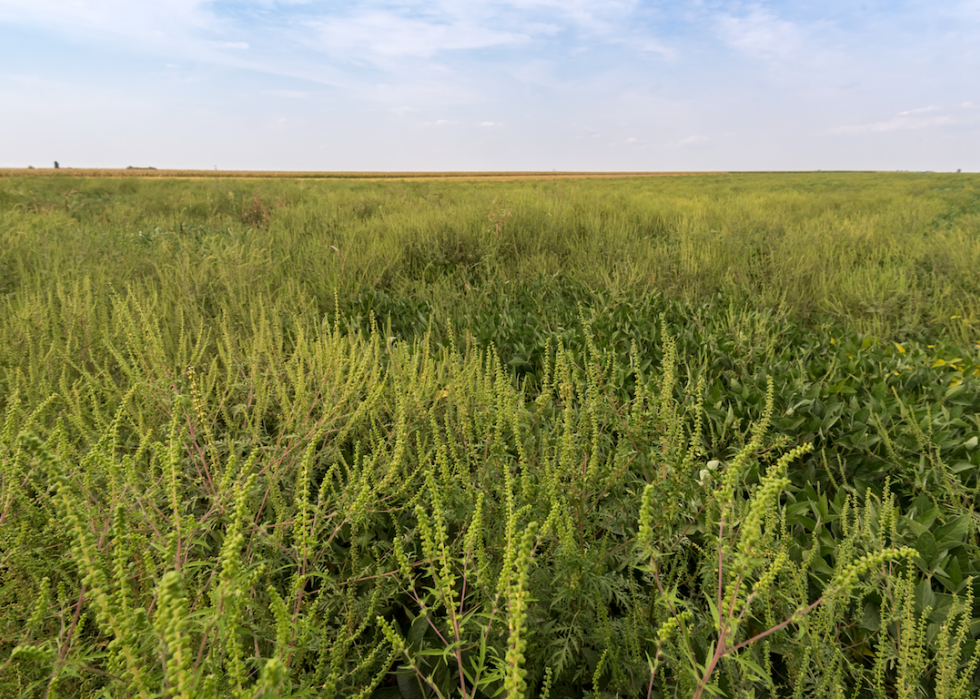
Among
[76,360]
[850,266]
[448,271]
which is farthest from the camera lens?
[448,271]

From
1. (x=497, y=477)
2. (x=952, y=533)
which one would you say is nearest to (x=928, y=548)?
(x=952, y=533)

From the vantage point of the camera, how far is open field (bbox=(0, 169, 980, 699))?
102 centimetres

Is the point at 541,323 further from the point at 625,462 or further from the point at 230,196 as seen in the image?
the point at 230,196

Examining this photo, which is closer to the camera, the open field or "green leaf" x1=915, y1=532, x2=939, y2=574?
the open field

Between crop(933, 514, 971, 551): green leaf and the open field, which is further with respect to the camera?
crop(933, 514, 971, 551): green leaf

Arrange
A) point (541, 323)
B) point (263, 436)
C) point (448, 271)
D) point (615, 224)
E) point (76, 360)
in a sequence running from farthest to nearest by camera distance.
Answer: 1. point (615, 224)
2. point (448, 271)
3. point (541, 323)
4. point (76, 360)
5. point (263, 436)

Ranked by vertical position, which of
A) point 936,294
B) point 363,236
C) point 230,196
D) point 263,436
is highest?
point 230,196

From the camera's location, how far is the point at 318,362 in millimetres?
2498

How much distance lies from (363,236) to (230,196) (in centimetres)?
882

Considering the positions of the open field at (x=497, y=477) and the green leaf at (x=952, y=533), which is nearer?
the open field at (x=497, y=477)

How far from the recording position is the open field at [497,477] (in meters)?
1.02

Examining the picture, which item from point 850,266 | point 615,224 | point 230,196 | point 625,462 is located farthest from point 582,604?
point 230,196

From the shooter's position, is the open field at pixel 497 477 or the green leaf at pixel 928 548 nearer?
the open field at pixel 497 477

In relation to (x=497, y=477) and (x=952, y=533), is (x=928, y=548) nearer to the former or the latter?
(x=952, y=533)
